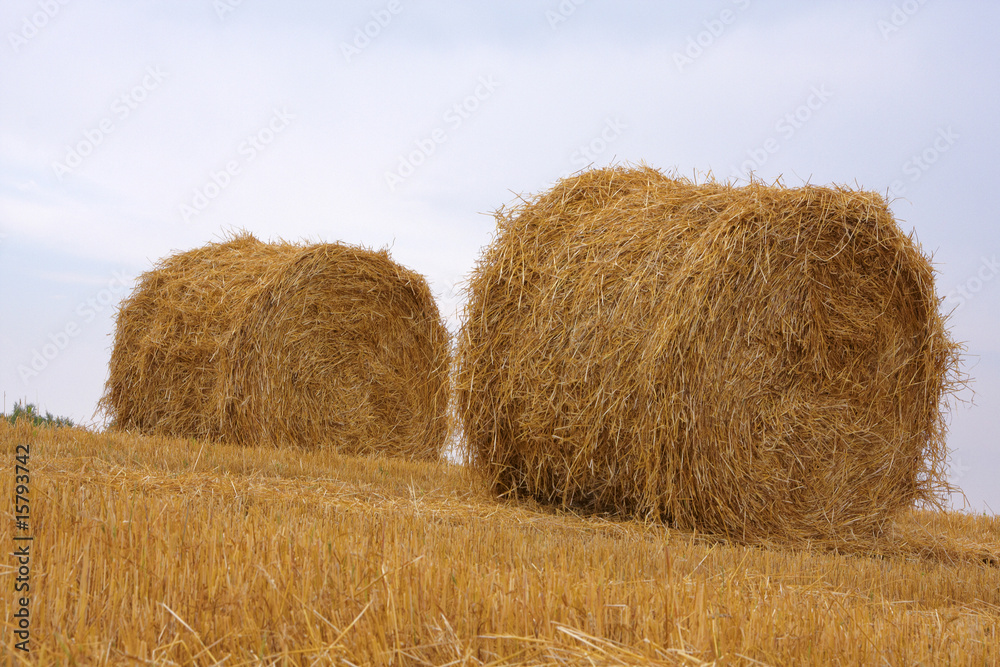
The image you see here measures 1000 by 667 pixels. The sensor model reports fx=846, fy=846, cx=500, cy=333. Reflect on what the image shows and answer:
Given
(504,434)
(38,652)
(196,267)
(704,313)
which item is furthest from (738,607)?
(196,267)

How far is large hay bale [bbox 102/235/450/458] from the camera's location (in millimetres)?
8828

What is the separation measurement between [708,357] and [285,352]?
4.98 m

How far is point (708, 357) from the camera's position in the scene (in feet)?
18.7

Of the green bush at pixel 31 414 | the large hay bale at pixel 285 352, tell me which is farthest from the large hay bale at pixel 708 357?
the green bush at pixel 31 414

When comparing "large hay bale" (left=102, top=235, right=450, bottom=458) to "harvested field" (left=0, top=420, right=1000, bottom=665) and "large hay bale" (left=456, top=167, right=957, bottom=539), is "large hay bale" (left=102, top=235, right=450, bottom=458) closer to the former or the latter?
"large hay bale" (left=456, top=167, right=957, bottom=539)

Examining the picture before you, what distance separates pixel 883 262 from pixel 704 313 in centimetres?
183

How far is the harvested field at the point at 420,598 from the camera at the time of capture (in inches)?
92.6

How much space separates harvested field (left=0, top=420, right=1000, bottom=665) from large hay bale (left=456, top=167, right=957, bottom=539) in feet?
2.98

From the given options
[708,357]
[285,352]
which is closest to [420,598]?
[708,357]

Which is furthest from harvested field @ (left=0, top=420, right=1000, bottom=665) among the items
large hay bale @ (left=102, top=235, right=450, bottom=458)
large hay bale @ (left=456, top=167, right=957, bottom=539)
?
large hay bale @ (left=102, top=235, right=450, bottom=458)

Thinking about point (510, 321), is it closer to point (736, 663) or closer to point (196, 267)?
point (736, 663)

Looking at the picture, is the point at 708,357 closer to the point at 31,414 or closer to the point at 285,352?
the point at 285,352

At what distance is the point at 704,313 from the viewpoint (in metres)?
Answer: 5.68

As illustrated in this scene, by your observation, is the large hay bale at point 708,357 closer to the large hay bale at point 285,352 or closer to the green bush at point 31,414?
the large hay bale at point 285,352
